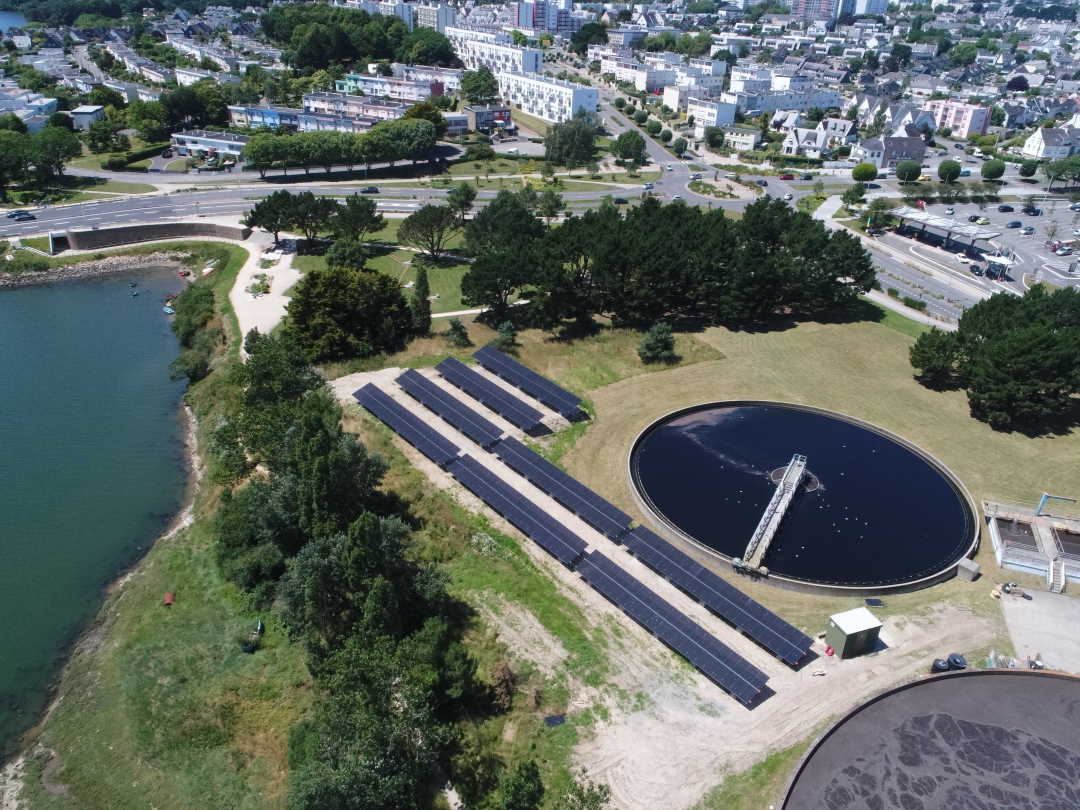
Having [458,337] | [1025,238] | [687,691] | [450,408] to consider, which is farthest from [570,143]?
[687,691]

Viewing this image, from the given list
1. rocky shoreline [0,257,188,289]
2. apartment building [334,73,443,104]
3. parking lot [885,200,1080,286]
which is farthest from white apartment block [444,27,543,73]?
rocky shoreline [0,257,188,289]

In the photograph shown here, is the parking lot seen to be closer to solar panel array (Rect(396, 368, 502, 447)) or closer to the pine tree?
the pine tree

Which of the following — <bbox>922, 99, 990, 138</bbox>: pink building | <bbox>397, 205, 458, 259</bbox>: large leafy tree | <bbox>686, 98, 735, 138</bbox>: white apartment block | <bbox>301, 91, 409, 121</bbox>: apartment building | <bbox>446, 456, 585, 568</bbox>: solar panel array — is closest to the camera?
<bbox>446, 456, 585, 568</bbox>: solar panel array

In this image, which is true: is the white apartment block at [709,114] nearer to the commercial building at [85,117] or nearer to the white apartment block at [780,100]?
the white apartment block at [780,100]

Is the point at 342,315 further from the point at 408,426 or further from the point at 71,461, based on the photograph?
the point at 71,461

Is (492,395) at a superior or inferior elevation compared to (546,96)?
inferior

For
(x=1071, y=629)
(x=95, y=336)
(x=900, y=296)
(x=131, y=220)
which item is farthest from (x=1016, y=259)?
(x=131, y=220)

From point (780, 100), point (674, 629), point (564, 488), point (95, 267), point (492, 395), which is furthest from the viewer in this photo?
point (780, 100)
